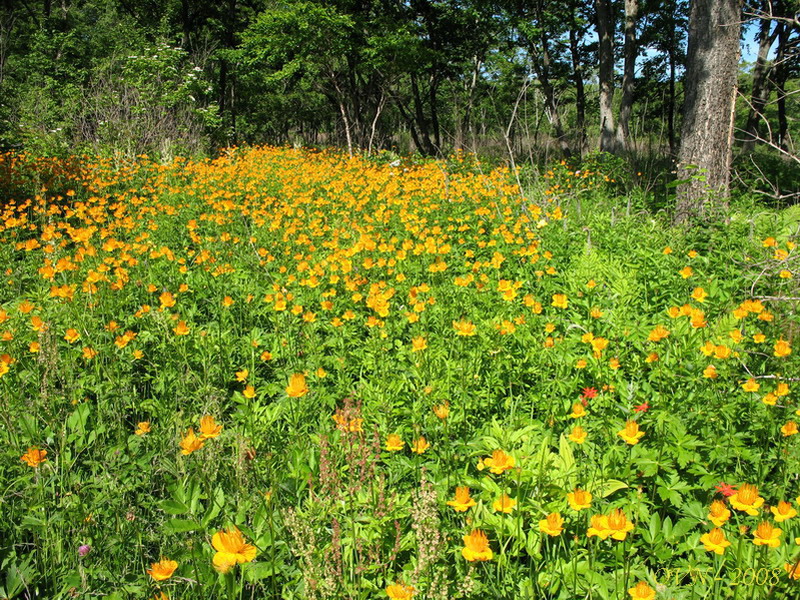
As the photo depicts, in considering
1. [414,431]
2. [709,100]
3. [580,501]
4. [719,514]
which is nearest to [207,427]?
[414,431]

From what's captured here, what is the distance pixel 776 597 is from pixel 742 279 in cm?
245

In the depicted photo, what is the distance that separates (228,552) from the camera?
104 cm

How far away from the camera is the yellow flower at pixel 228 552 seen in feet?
3.36

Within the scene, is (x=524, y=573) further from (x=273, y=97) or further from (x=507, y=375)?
(x=273, y=97)

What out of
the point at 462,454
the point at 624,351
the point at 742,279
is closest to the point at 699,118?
the point at 742,279

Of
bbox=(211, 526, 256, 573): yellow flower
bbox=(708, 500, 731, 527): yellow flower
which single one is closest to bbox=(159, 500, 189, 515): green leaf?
bbox=(211, 526, 256, 573): yellow flower

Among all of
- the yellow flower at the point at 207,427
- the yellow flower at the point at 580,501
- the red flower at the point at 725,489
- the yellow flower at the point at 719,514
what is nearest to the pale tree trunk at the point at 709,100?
the red flower at the point at 725,489

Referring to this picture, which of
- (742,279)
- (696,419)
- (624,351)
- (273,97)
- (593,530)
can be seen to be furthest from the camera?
(273,97)

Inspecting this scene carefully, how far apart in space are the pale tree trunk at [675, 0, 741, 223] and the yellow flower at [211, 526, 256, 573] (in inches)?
194

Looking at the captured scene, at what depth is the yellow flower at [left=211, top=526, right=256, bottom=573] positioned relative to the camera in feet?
3.36

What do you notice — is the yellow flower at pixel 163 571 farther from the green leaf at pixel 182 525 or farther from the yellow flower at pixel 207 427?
the yellow flower at pixel 207 427

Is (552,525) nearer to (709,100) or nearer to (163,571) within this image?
(163,571)

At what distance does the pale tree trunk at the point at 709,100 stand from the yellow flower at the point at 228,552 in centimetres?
493

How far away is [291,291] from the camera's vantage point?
3545 mm
